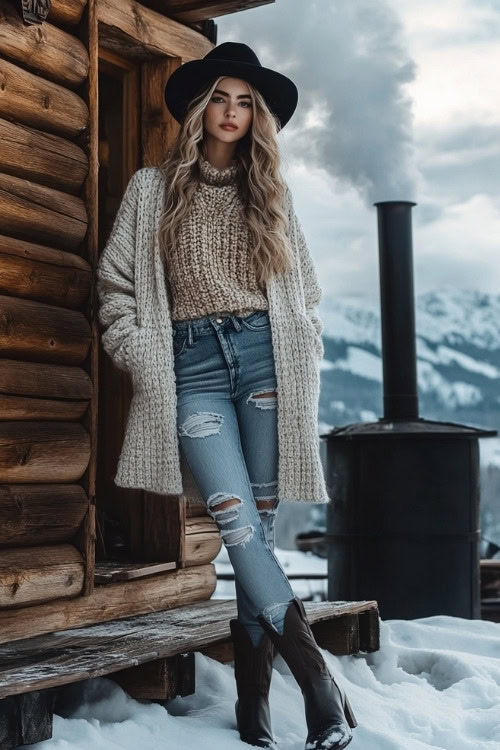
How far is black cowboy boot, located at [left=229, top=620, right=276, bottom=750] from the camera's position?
11.8 feet

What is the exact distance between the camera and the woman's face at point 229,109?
3.82m

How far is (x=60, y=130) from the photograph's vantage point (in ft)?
14.4

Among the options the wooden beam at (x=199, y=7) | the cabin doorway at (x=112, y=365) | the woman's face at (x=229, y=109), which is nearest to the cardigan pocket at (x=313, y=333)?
the woman's face at (x=229, y=109)

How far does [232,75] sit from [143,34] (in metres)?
1.34

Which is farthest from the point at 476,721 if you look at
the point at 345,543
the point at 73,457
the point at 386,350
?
the point at 386,350

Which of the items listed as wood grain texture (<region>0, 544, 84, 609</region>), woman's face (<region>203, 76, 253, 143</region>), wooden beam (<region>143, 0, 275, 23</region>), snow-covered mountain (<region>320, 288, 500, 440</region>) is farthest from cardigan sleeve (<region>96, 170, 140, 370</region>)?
snow-covered mountain (<region>320, 288, 500, 440</region>)

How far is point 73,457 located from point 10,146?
1231 millimetres

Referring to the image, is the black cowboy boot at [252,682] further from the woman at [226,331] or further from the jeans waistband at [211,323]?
the jeans waistband at [211,323]

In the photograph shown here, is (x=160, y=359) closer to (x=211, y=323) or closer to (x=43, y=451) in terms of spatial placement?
(x=211, y=323)

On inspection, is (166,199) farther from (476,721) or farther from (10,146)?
(476,721)

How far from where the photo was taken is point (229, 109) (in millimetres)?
3820

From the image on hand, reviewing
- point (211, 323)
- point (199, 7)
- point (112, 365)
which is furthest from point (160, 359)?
point (199, 7)

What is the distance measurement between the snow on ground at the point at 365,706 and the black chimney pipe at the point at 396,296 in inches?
116

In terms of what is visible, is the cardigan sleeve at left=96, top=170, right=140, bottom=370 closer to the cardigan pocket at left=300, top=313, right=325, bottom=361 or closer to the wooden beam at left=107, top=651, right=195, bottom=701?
the cardigan pocket at left=300, top=313, right=325, bottom=361
